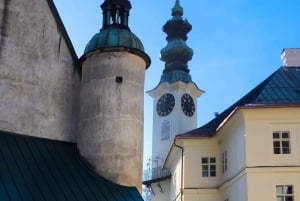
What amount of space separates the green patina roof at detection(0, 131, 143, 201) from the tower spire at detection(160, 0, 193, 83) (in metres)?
33.3

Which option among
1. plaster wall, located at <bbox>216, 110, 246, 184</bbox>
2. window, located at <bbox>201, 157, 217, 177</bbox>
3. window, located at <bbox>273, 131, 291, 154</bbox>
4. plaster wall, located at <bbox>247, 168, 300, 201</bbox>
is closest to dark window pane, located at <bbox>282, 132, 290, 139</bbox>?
window, located at <bbox>273, 131, 291, 154</bbox>

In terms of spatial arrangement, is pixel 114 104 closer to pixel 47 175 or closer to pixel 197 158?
pixel 47 175

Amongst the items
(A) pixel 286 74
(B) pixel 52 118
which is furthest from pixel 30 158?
(A) pixel 286 74

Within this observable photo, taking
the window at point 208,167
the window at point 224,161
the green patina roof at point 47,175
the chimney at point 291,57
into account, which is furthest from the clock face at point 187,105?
the green patina roof at point 47,175

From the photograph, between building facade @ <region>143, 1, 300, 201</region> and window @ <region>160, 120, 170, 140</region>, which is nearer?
building facade @ <region>143, 1, 300, 201</region>

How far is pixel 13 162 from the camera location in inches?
678

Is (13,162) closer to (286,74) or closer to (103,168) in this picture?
(103,168)

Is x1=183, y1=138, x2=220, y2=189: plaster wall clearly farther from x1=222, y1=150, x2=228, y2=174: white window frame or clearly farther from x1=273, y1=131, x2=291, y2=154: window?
x1=273, y1=131, x2=291, y2=154: window

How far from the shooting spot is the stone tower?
19062mm

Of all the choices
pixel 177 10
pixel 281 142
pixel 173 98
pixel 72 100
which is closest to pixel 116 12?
pixel 72 100

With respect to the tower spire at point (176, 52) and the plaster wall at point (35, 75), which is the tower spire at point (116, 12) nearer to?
the plaster wall at point (35, 75)

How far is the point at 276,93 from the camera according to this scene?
25.2 metres

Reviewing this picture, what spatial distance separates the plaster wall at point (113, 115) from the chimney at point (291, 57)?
11.1 meters

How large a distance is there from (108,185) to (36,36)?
596 centimetres
